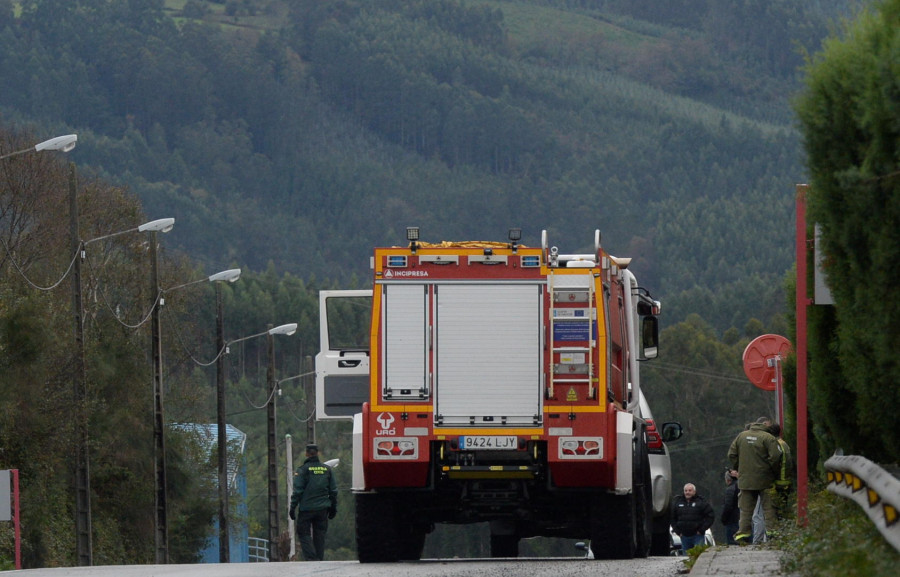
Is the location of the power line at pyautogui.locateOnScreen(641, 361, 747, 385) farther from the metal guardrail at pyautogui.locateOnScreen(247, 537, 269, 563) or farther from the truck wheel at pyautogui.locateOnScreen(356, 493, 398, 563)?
the truck wheel at pyautogui.locateOnScreen(356, 493, 398, 563)

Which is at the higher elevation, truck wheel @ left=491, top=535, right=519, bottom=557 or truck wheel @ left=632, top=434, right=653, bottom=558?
truck wheel @ left=632, top=434, right=653, bottom=558

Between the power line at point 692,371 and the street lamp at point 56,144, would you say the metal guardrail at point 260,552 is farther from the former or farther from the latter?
the street lamp at point 56,144

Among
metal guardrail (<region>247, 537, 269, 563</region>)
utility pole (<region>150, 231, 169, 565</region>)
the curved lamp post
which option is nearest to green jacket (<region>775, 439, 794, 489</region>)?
utility pole (<region>150, 231, 169, 565</region>)

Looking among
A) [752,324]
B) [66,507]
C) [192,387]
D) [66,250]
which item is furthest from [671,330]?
[66,507]

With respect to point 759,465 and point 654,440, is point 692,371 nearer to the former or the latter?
point 654,440

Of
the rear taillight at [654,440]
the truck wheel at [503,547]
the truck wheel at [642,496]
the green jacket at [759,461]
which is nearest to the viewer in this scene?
the truck wheel at [642,496]

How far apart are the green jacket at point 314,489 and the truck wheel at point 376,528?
7007 millimetres

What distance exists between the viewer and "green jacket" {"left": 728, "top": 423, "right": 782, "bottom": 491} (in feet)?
65.7

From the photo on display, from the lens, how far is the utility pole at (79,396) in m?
39.1

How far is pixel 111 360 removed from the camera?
194ft

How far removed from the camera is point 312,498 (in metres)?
25.8

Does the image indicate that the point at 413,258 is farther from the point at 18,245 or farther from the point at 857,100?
the point at 18,245

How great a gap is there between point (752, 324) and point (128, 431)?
99643 millimetres

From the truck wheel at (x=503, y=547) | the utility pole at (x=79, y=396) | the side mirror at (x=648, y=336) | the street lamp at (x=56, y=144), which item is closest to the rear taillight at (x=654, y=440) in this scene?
the truck wheel at (x=503, y=547)
